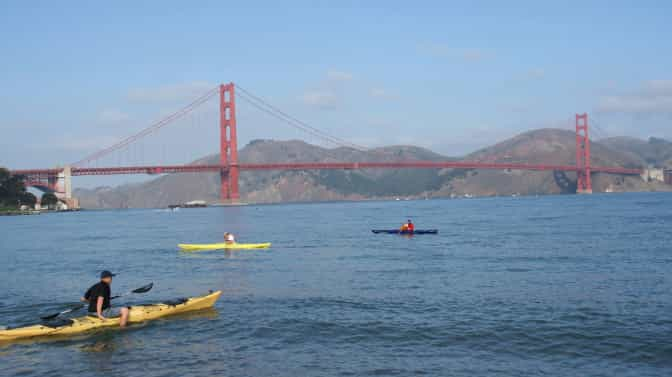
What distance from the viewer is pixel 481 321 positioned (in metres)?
16.3

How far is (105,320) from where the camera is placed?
16422 millimetres

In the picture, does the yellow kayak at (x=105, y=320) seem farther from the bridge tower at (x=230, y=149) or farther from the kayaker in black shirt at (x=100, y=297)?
the bridge tower at (x=230, y=149)

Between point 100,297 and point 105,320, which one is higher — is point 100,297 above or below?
above

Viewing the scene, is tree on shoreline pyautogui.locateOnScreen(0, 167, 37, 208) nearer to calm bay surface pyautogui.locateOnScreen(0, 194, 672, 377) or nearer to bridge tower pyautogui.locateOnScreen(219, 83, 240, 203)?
bridge tower pyautogui.locateOnScreen(219, 83, 240, 203)

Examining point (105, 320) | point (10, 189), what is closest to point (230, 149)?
point (10, 189)

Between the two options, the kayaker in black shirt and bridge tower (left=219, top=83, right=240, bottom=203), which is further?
bridge tower (left=219, top=83, right=240, bottom=203)

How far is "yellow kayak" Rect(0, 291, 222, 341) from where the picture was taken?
51.4 ft

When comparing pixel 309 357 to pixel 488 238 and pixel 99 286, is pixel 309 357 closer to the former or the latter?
pixel 99 286

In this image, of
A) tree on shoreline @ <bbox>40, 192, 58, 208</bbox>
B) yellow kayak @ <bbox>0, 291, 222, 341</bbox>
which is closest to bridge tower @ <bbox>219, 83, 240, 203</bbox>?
tree on shoreline @ <bbox>40, 192, 58, 208</bbox>

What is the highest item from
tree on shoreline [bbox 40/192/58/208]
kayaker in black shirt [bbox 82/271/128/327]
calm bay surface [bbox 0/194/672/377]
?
tree on shoreline [bbox 40/192/58/208]

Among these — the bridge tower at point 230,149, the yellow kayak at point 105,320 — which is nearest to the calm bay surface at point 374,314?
the yellow kayak at point 105,320

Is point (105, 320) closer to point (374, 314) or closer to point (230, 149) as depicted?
point (374, 314)

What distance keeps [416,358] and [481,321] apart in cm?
367

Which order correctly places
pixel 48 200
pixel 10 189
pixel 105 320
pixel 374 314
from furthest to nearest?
pixel 48 200, pixel 10 189, pixel 374 314, pixel 105 320
